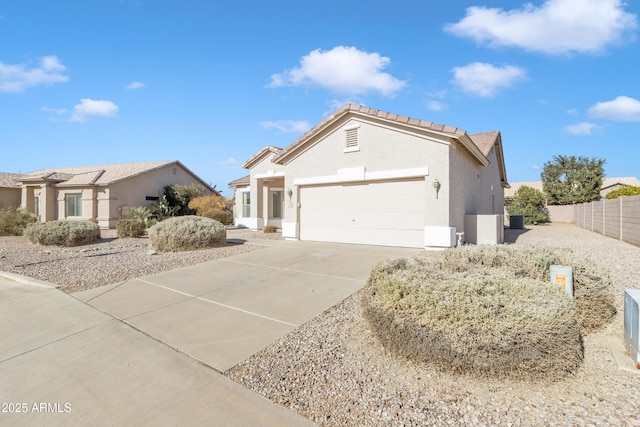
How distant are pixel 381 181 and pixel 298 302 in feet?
23.3

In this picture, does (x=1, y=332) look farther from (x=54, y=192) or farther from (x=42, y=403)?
(x=54, y=192)

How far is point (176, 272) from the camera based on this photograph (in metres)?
7.79

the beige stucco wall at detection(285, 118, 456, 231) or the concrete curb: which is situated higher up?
the beige stucco wall at detection(285, 118, 456, 231)

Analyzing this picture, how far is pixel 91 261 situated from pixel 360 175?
9052mm

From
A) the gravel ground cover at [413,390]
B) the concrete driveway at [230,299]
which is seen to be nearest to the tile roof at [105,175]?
the concrete driveway at [230,299]

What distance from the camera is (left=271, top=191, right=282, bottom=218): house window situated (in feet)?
69.7

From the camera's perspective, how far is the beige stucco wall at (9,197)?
90.7 feet

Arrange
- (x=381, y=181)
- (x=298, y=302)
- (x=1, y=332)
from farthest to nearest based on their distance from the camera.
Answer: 1. (x=381, y=181)
2. (x=298, y=302)
3. (x=1, y=332)

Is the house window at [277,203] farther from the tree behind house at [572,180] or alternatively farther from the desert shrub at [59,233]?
the tree behind house at [572,180]

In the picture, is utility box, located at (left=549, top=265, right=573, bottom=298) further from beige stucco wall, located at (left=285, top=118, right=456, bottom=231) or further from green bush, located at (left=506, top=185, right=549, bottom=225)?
green bush, located at (left=506, top=185, right=549, bottom=225)

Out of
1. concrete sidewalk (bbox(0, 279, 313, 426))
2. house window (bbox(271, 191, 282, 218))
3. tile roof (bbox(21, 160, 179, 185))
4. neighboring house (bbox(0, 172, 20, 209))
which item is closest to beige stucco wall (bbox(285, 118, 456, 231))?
house window (bbox(271, 191, 282, 218))

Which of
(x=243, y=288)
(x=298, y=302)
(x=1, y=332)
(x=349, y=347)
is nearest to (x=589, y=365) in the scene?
(x=349, y=347)

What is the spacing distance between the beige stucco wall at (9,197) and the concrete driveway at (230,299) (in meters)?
31.0

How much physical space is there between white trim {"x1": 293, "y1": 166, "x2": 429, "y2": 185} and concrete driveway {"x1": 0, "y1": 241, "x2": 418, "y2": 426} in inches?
177
